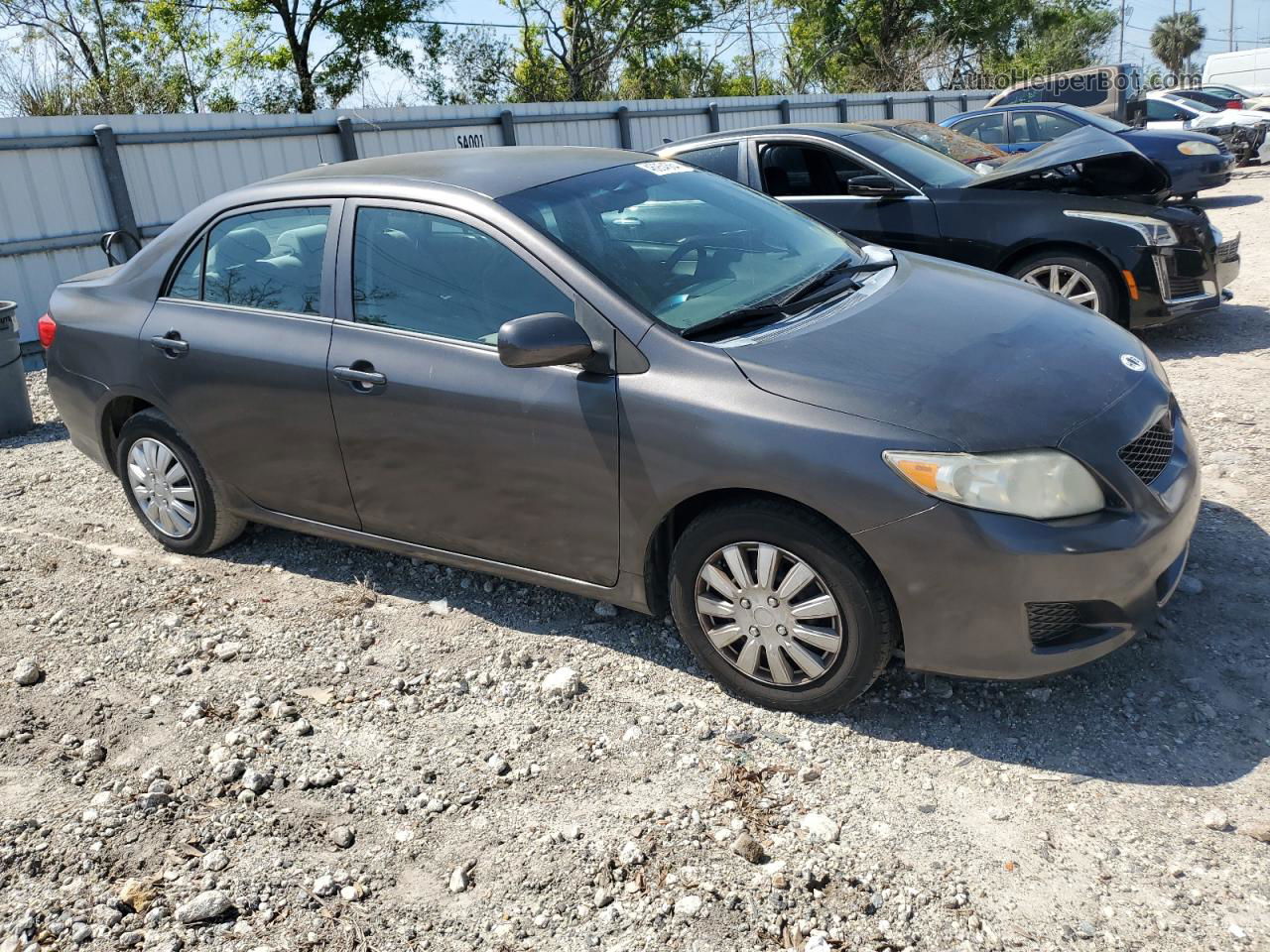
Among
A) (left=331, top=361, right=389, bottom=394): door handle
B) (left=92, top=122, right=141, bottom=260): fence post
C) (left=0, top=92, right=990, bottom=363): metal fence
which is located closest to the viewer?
(left=331, top=361, right=389, bottom=394): door handle

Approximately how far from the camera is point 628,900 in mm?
2754

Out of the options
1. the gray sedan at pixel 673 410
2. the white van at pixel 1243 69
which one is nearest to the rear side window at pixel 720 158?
the gray sedan at pixel 673 410

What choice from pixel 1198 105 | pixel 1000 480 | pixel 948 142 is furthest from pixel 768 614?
pixel 1198 105

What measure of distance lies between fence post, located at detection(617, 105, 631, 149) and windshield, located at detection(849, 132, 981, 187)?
1055 cm

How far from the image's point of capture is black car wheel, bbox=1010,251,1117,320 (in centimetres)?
706

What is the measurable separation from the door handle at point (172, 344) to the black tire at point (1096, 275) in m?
5.37

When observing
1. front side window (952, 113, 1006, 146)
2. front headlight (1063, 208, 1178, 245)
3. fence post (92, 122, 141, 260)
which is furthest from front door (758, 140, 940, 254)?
front side window (952, 113, 1006, 146)

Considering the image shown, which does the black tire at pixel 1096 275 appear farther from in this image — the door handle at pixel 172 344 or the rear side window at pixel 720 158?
the door handle at pixel 172 344

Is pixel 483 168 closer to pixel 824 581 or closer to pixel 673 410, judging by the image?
pixel 673 410

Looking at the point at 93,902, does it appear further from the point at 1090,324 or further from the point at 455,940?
the point at 1090,324

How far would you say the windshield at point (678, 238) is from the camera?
12.0ft

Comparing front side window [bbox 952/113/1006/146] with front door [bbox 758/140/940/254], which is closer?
front door [bbox 758/140/940/254]

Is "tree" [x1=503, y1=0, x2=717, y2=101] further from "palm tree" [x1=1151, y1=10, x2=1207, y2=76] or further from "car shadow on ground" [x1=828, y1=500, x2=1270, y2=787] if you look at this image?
"palm tree" [x1=1151, y1=10, x2=1207, y2=76]

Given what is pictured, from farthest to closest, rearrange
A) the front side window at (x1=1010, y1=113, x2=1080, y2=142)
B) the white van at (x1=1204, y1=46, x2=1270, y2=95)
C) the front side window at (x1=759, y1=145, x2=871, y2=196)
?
the white van at (x1=1204, y1=46, x2=1270, y2=95)
the front side window at (x1=1010, y1=113, x2=1080, y2=142)
the front side window at (x1=759, y1=145, x2=871, y2=196)
